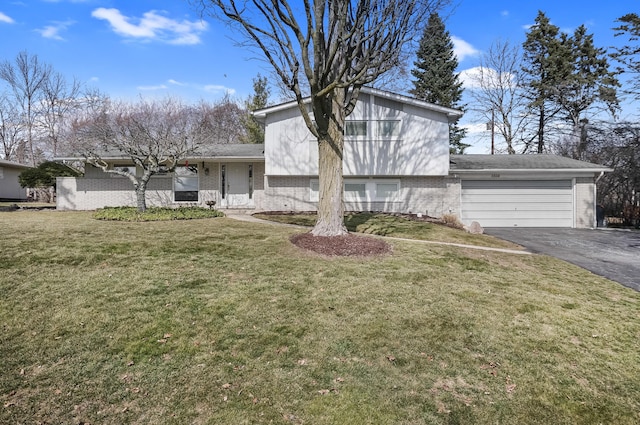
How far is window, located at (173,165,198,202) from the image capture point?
1734 cm

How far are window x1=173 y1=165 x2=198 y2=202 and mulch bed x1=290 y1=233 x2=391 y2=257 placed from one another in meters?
Answer: 10.3

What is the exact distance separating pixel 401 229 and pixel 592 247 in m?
6.02

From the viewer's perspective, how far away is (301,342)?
3998mm

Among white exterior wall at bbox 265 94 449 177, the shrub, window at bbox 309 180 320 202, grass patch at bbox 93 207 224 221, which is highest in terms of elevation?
white exterior wall at bbox 265 94 449 177

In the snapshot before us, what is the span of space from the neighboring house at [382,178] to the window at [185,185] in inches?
2.0

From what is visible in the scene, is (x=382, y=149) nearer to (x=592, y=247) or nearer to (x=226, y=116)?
(x=592, y=247)

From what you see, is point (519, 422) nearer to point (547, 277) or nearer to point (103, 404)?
point (103, 404)

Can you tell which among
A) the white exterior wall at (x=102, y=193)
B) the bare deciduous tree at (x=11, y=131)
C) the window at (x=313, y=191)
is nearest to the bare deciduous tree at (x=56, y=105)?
the bare deciduous tree at (x=11, y=131)

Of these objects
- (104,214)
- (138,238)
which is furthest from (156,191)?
(138,238)

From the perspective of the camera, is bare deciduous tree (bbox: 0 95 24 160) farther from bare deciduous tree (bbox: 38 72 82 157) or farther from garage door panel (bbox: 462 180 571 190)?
garage door panel (bbox: 462 180 571 190)

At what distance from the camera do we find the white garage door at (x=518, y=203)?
1623 centimetres

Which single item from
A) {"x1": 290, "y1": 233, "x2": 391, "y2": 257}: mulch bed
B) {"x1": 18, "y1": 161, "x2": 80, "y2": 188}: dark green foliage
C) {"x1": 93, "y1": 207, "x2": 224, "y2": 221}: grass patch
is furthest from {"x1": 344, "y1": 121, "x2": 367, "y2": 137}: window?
{"x1": 18, "y1": 161, "x2": 80, "y2": 188}: dark green foliage

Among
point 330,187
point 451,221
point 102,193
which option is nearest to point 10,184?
point 102,193

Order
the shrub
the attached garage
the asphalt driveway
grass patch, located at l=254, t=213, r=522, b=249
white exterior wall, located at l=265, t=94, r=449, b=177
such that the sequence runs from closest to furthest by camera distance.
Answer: the asphalt driveway → grass patch, located at l=254, t=213, r=522, b=249 → the shrub → white exterior wall, located at l=265, t=94, r=449, b=177 → the attached garage
